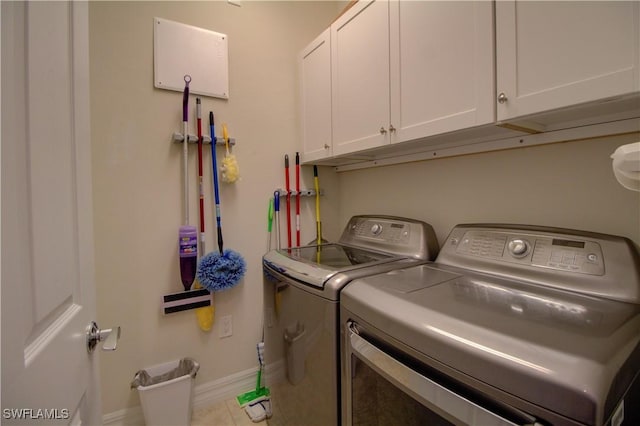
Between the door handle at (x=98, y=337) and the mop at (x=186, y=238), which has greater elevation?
the mop at (x=186, y=238)

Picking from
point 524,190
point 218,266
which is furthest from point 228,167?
point 524,190

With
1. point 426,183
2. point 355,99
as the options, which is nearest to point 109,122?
point 355,99

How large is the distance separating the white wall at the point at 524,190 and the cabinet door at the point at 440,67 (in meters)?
0.37

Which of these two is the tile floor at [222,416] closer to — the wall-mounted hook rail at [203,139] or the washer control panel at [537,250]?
the washer control panel at [537,250]

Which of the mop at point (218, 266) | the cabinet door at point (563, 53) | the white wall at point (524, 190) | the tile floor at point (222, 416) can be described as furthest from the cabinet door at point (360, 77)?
the tile floor at point (222, 416)

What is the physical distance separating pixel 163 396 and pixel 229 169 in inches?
49.6

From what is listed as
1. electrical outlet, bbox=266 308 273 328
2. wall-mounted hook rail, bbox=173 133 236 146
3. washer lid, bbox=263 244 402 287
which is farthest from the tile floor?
wall-mounted hook rail, bbox=173 133 236 146

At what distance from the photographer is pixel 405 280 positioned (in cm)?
98

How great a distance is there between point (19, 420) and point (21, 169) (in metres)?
0.34

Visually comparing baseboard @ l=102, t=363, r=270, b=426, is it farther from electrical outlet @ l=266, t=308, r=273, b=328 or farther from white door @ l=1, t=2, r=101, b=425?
white door @ l=1, t=2, r=101, b=425

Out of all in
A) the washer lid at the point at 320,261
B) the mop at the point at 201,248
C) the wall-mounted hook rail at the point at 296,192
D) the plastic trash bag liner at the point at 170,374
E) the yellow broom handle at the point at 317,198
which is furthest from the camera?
the yellow broom handle at the point at 317,198

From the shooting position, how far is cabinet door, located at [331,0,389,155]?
132 cm

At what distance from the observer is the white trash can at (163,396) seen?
143cm

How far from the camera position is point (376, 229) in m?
1.63
